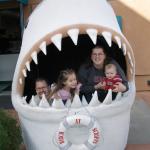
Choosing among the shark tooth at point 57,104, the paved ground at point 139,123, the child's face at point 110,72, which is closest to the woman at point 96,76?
the child's face at point 110,72

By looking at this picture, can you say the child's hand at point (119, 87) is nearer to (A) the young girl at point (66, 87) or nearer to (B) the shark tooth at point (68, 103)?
(A) the young girl at point (66, 87)

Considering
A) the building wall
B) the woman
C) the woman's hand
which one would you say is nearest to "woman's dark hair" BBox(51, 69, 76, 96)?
the woman

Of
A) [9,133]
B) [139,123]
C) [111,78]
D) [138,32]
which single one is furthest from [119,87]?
[138,32]

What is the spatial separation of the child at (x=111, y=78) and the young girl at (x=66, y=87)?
0.96 ft

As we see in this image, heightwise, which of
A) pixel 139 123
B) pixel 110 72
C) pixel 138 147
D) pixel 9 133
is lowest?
pixel 139 123

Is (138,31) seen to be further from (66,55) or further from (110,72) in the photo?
(110,72)

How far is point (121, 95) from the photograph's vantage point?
148 inches

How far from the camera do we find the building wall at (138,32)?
31.6 ft

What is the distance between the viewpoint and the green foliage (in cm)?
384

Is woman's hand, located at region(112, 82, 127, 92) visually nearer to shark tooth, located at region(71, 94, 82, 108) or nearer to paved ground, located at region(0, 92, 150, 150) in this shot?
shark tooth, located at region(71, 94, 82, 108)

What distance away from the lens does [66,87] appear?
3.84 m

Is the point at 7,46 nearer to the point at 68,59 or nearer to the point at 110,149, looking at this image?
the point at 68,59

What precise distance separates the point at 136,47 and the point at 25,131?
20.6ft

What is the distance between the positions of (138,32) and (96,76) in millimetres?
5751
